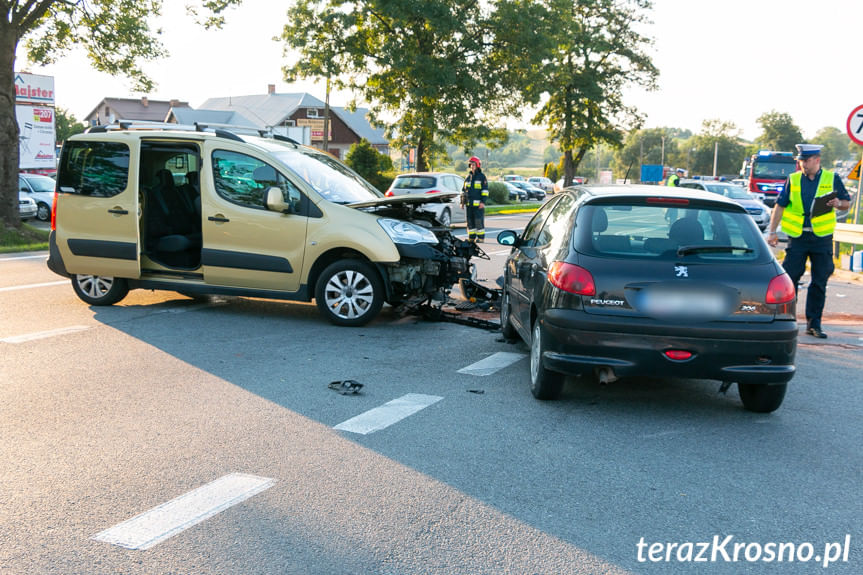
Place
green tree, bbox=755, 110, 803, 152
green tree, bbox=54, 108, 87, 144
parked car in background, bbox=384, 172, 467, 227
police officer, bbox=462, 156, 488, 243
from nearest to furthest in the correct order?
police officer, bbox=462, 156, 488, 243 < parked car in background, bbox=384, 172, 467, 227 < green tree, bbox=54, 108, 87, 144 < green tree, bbox=755, 110, 803, 152

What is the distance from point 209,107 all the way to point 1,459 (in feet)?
268

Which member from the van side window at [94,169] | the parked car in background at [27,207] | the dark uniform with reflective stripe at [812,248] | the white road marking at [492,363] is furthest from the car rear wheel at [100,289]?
the parked car in background at [27,207]

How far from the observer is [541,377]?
5793 mm

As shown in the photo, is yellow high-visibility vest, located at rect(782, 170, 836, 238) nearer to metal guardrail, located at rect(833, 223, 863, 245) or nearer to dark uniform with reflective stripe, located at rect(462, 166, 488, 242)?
metal guardrail, located at rect(833, 223, 863, 245)

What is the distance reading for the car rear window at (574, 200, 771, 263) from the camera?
5.51 metres

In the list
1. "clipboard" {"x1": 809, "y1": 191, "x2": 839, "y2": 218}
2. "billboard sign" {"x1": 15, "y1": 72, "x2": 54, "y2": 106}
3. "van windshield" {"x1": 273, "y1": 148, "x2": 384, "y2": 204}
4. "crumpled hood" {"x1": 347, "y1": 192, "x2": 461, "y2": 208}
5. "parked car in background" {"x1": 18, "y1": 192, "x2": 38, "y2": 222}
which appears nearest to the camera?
"clipboard" {"x1": 809, "y1": 191, "x2": 839, "y2": 218}

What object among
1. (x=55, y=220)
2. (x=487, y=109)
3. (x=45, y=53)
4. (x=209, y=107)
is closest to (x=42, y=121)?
(x=45, y=53)

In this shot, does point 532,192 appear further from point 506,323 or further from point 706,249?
point 706,249

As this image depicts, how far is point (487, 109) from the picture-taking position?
37.9 metres

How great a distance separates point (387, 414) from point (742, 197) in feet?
79.2

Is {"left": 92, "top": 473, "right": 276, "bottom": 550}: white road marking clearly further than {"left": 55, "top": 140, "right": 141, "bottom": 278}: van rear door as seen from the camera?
No

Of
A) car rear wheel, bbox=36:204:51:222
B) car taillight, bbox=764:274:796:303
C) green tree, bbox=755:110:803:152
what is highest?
green tree, bbox=755:110:803:152

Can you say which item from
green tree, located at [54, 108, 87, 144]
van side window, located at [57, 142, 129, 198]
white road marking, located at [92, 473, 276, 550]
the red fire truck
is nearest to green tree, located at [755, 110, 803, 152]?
the red fire truck

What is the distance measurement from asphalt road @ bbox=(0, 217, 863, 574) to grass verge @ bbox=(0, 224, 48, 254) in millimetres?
10248
